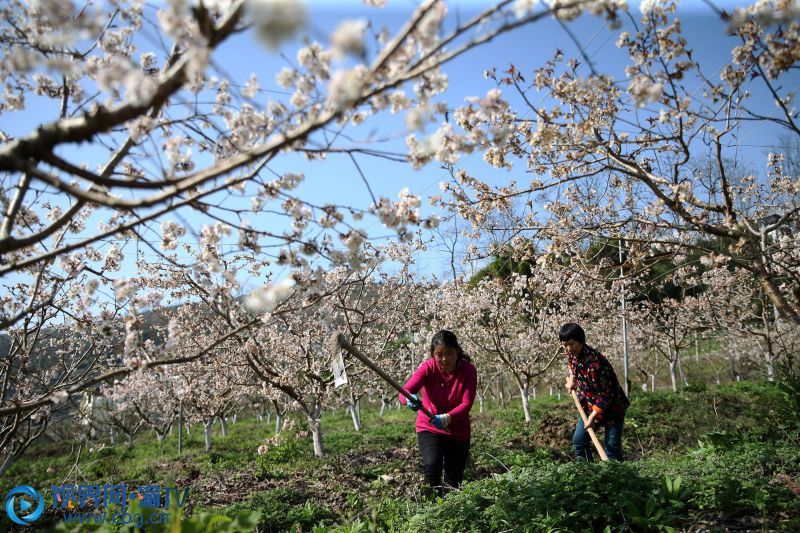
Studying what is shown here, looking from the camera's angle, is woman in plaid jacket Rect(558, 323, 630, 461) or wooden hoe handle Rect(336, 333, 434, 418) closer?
wooden hoe handle Rect(336, 333, 434, 418)

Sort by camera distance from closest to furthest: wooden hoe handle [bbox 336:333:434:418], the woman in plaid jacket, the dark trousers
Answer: wooden hoe handle [bbox 336:333:434:418] < the dark trousers < the woman in plaid jacket

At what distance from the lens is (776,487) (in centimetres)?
289

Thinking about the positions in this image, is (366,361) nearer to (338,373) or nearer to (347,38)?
(338,373)

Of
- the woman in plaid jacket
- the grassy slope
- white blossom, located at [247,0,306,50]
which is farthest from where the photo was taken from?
the woman in plaid jacket

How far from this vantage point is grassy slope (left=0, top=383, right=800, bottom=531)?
8.98 ft

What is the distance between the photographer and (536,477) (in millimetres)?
3117

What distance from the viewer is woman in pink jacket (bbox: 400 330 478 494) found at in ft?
12.9

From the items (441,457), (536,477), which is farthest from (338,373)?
(536,477)

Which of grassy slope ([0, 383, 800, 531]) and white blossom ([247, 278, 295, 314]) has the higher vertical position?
white blossom ([247, 278, 295, 314])

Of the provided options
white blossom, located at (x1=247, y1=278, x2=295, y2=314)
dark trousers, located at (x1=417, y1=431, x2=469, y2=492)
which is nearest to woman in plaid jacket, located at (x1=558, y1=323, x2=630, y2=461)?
dark trousers, located at (x1=417, y1=431, x2=469, y2=492)

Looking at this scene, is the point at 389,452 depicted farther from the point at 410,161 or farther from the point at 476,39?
the point at 476,39

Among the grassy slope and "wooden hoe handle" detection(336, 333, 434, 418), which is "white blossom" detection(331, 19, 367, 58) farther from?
"wooden hoe handle" detection(336, 333, 434, 418)

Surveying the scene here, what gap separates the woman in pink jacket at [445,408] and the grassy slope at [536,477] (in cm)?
31

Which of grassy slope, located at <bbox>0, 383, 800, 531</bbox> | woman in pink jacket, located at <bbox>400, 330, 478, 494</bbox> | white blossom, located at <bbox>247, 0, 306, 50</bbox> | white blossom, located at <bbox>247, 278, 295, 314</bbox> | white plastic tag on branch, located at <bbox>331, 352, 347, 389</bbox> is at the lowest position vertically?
grassy slope, located at <bbox>0, 383, 800, 531</bbox>
